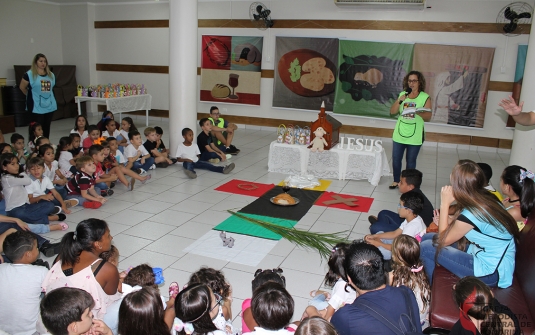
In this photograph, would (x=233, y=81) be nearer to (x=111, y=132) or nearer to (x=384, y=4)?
(x=384, y=4)

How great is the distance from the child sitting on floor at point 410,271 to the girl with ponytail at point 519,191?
94 cm

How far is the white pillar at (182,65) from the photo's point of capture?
700 cm

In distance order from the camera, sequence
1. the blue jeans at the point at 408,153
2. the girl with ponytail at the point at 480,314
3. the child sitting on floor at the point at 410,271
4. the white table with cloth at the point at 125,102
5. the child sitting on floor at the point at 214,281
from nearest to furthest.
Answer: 1. the girl with ponytail at the point at 480,314
2. the child sitting on floor at the point at 214,281
3. the child sitting on floor at the point at 410,271
4. the blue jeans at the point at 408,153
5. the white table with cloth at the point at 125,102

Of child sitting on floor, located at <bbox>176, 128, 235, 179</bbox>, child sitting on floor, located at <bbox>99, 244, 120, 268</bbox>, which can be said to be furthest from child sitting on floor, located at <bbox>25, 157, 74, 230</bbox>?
child sitting on floor, located at <bbox>176, 128, 235, 179</bbox>

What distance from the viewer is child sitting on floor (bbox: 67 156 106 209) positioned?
513 centimetres

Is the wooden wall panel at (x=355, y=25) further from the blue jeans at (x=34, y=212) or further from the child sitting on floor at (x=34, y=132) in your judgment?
the blue jeans at (x=34, y=212)

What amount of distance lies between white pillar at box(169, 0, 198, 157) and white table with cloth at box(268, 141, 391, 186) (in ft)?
5.55

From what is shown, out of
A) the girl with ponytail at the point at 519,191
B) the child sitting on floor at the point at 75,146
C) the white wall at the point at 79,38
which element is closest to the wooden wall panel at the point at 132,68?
the white wall at the point at 79,38

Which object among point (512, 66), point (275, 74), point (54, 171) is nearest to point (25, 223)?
point (54, 171)

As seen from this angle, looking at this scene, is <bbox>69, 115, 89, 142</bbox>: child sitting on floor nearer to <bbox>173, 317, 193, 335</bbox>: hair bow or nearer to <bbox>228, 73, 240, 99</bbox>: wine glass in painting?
<bbox>228, 73, 240, 99</bbox>: wine glass in painting

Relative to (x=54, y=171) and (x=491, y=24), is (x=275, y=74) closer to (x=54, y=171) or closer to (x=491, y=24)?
(x=491, y=24)

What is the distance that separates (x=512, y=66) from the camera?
8.85 m

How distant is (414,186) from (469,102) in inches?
234

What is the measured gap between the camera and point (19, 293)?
2.45 metres
